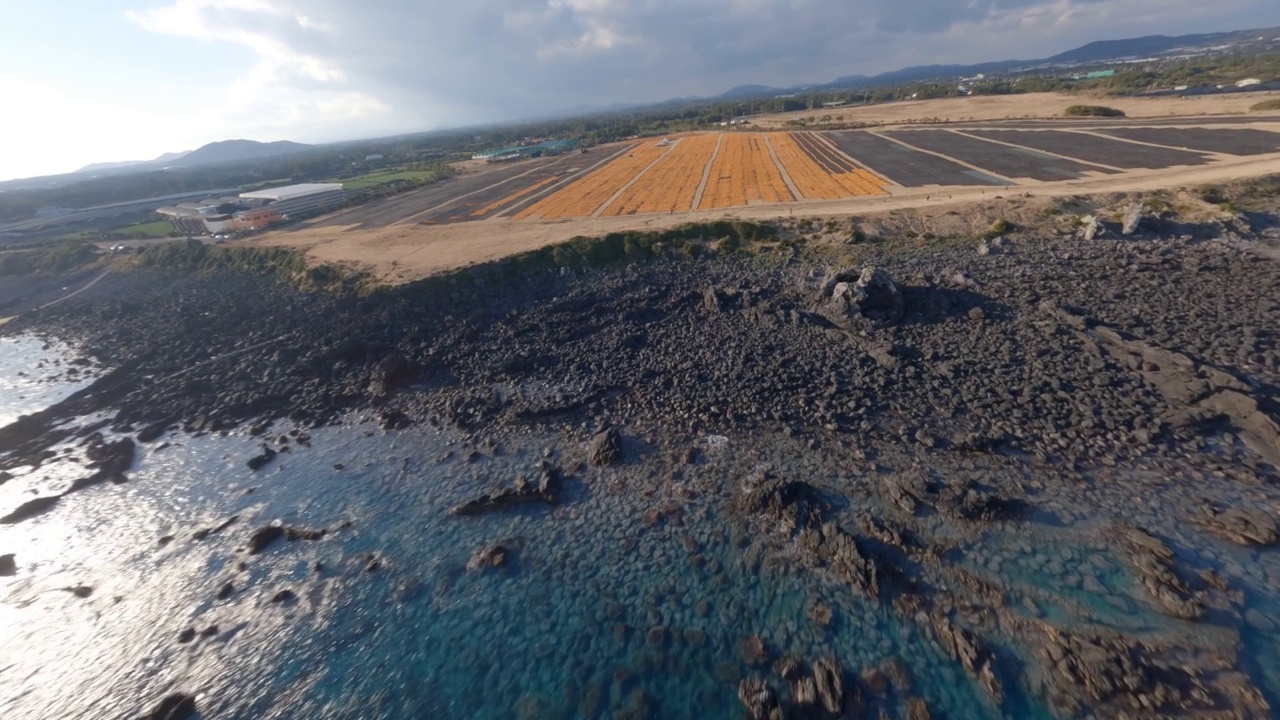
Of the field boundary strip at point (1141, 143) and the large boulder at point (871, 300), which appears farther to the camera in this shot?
the field boundary strip at point (1141, 143)

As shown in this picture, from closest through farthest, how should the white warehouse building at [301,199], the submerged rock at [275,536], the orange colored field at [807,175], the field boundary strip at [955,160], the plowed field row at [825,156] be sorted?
the submerged rock at [275,536], the field boundary strip at [955,160], the orange colored field at [807,175], the plowed field row at [825,156], the white warehouse building at [301,199]

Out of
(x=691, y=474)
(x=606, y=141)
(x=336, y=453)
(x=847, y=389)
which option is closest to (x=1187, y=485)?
(x=847, y=389)

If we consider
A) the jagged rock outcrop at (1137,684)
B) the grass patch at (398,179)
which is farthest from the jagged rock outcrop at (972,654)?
the grass patch at (398,179)

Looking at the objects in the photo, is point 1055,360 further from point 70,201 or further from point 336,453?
point 70,201

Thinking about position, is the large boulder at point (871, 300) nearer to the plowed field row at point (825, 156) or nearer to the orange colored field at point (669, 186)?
the orange colored field at point (669, 186)

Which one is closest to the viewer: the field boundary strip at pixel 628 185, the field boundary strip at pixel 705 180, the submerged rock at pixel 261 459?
the submerged rock at pixel 261 459

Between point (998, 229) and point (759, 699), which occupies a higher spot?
point (998, 229)

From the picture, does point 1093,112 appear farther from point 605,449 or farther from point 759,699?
point 759,699

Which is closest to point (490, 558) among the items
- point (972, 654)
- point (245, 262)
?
point (972, 654)
